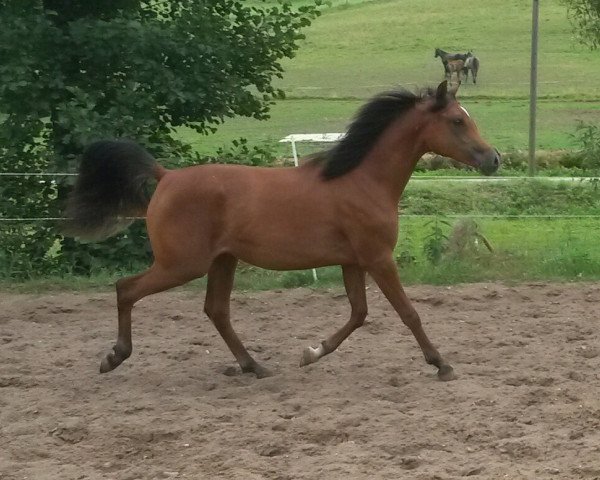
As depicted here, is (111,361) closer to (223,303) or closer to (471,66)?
(223,303)

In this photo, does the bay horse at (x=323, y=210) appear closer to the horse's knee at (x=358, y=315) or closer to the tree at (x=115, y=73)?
the horse's knee at (x=358, y=315)

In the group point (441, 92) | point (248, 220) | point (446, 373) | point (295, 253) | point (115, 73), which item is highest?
point (441, 92)

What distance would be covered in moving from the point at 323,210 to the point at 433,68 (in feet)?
60.8

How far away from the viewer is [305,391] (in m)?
6.11

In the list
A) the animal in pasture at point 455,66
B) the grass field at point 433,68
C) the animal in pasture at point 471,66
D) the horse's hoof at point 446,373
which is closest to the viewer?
the horse's hoof at point 446,373

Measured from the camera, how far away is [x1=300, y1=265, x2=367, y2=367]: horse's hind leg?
6.48m

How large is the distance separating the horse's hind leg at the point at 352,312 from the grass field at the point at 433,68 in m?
4.49

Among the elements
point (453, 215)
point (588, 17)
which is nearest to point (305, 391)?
point (453, 215)

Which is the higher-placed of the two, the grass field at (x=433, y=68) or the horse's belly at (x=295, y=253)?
the horse's belly at (x=295, y=253)

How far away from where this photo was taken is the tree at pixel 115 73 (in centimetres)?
965

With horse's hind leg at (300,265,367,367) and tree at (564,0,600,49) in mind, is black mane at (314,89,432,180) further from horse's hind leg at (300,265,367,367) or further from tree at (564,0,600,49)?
tree at (564,0,600,49)

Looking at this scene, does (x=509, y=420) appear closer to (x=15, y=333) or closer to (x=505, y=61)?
(x=15, y=333)

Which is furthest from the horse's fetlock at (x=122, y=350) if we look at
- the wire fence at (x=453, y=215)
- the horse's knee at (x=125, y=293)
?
the wire fence at (x=453, y=215)

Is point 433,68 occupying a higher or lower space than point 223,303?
lower
